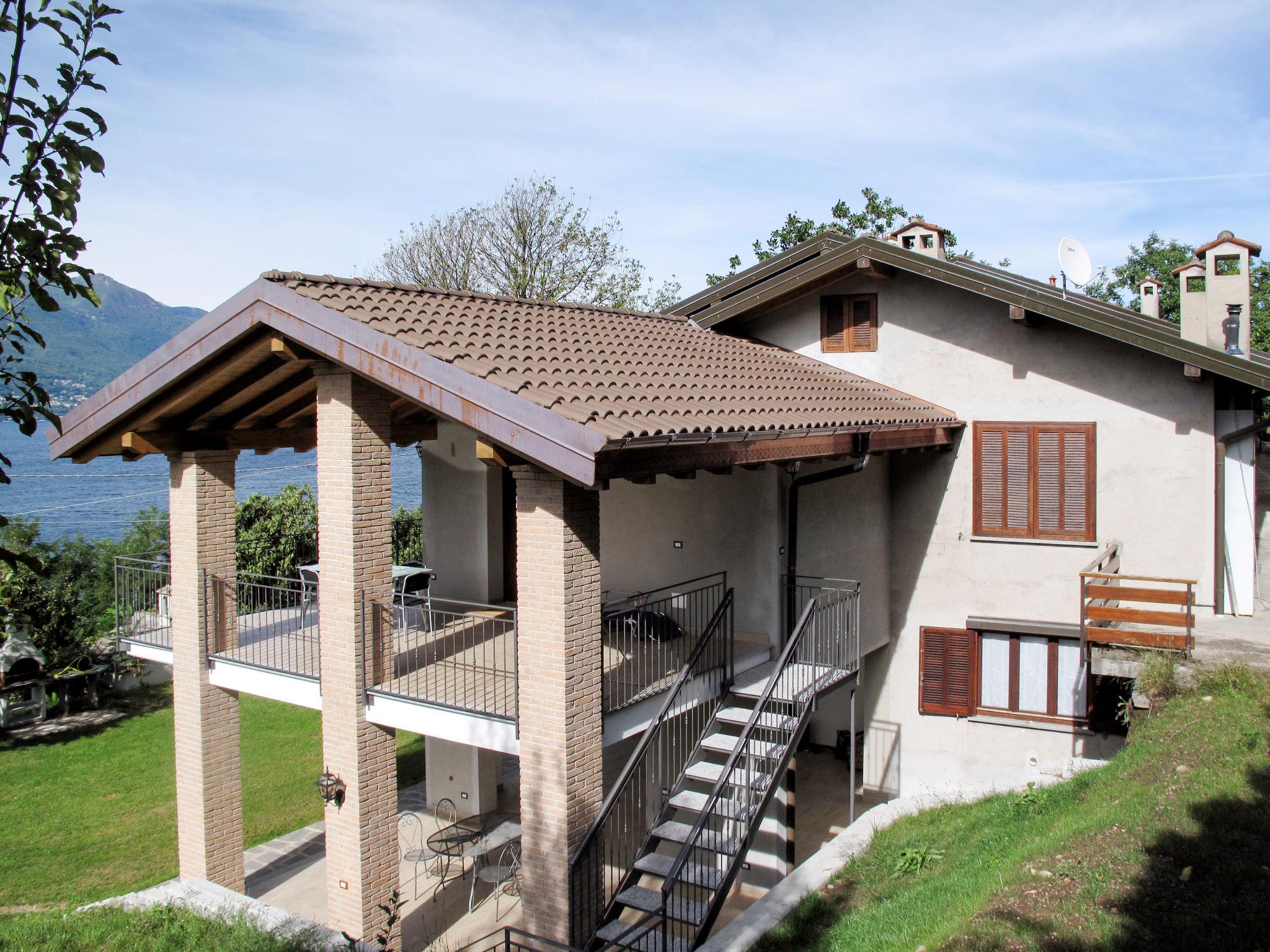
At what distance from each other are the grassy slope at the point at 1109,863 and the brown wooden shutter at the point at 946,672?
9.88ft

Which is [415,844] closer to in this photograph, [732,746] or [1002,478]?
[732,746]

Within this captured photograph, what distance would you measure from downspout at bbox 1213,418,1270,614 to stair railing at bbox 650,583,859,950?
4392 mm

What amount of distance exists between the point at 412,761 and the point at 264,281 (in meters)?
10.7

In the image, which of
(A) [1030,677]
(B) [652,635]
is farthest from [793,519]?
(A) [1030,677]

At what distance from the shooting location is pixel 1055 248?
52.0 ft

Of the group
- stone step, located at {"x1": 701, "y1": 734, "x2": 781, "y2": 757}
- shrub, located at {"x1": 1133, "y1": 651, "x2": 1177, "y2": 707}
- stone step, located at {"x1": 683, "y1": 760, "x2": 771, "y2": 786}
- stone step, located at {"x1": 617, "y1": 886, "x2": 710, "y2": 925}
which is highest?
shrub, located at {"x1": 1133, "y1": 651, "x2": 1177, "y2": 707}

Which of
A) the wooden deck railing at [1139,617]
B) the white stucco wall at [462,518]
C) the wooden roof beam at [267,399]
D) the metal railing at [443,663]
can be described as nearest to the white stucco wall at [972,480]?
the wooden deck railing at [1139,617]

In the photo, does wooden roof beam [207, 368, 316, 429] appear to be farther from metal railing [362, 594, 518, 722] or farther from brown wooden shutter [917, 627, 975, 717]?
brown wooden shutter [917, 627, 975, 717]

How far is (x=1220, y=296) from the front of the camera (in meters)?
13.5

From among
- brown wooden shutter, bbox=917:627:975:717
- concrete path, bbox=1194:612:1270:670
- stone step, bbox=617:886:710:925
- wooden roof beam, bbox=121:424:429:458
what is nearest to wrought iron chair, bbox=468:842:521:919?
stone step, bbox=617:886:710:925

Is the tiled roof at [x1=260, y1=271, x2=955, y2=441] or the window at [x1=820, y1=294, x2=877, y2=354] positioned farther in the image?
the window at [x1=820, y1=294, x2=877, y2=354]

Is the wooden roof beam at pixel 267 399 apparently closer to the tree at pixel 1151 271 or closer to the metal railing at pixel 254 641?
the metal railing at pixel 254 641

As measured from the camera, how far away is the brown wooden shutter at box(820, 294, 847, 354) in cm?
1375

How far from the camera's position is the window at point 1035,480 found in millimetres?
12344
